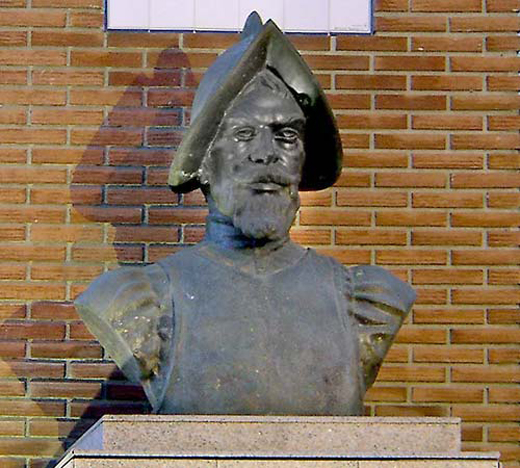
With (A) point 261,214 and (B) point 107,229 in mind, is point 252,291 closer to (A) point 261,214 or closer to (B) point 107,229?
(A) point 261,214

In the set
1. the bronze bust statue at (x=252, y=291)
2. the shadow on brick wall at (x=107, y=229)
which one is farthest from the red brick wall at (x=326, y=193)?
the bronze bust statue at (x=252, y=291)

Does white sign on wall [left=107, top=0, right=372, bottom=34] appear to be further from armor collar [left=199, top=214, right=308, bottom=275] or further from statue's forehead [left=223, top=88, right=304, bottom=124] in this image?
armor collar [left=199, top=214, right=308, bottom=275]

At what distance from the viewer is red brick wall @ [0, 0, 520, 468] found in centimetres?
435

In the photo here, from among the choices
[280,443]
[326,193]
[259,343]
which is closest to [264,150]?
[259,343]

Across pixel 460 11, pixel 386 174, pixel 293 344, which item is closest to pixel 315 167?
pixel 293 344

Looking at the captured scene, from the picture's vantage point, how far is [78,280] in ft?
14.4

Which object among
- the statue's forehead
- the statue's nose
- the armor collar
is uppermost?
the statue's forehead

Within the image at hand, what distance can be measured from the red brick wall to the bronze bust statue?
111cm

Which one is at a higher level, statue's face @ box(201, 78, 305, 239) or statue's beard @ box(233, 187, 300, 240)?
statue's face @ box(201, 78, 305, 239)

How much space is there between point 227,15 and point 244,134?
140cm

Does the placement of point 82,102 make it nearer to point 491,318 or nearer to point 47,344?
point 47,344

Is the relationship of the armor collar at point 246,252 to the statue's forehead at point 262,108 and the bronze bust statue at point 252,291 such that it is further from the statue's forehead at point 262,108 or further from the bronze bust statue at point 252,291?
the statue's forehead at point 262,108

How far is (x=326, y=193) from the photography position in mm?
4445

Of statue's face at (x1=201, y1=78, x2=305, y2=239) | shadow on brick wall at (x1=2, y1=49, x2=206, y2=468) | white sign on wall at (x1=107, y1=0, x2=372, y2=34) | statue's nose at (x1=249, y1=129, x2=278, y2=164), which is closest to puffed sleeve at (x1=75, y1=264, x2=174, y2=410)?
statue's face at (x1=201, y1=78, x2=305, y2=239)
